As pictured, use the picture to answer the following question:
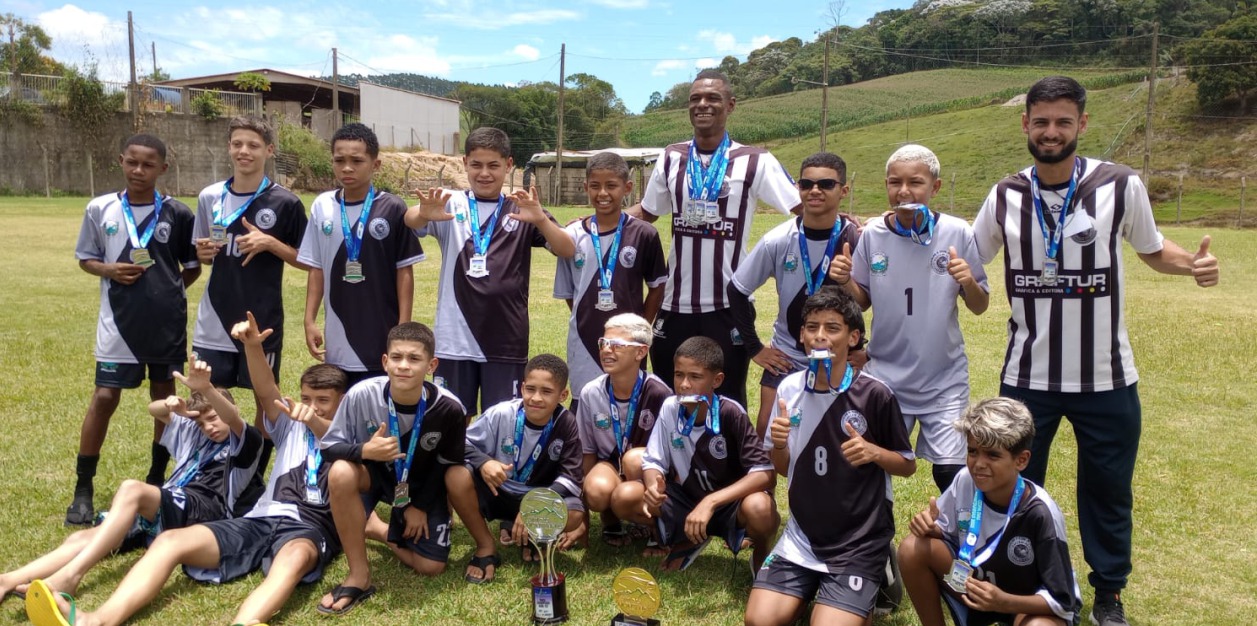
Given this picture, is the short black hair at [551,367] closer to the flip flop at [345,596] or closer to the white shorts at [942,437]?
the flip flop at [345,596]

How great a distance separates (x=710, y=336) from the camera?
17.8 feet

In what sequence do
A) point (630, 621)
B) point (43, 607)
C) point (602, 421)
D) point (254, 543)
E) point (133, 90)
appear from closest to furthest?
point (43, 607) → point (630, 621) → point (254, 543) → point (602, 421) → point (133, 90)

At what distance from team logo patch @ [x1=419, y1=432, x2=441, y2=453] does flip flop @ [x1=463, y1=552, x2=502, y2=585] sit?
62 cm

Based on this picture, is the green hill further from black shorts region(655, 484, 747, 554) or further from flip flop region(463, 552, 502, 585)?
flip flop region(463, 552, 502, 585)

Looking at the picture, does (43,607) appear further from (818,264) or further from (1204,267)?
(1204,267)

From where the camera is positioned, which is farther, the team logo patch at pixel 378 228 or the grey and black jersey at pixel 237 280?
the grey and black jersey at pixel 237 280

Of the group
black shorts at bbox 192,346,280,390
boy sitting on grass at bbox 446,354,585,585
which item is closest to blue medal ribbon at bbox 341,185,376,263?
black shorts at bbox 192,346,280,390

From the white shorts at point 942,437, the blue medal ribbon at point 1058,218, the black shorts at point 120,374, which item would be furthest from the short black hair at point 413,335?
the blue medal ribbon at point 1058,218

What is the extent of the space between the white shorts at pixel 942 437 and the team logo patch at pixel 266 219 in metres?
3.86

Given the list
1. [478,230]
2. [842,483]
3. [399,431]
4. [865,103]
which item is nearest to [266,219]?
[478,230]

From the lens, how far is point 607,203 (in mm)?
5570

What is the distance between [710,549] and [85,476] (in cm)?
368

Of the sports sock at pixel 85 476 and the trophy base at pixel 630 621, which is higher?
the sports sock at pixel 85 476

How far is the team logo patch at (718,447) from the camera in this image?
480 centimetres
